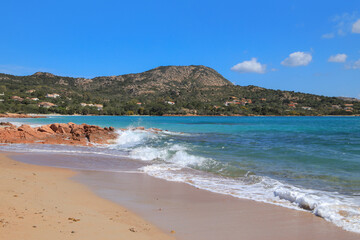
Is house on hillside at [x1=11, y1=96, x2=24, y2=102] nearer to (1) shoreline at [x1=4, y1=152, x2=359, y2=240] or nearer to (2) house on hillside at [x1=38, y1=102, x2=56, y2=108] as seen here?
(2) house on hillside at [x1=38, y1=102, x2=56, y2=108]

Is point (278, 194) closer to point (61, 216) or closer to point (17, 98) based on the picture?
point (61, 216)

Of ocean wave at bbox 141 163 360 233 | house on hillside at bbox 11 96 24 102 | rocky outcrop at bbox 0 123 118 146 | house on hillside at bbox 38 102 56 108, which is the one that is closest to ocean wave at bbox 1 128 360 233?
ocean wave at bbox 141 163 360 233

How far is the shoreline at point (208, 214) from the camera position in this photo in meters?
4.20

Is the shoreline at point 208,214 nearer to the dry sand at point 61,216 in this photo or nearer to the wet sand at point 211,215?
the wet sand at point 211,215

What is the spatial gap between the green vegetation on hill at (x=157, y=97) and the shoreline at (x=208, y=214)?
84.0 meters

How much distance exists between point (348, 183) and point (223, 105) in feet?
339

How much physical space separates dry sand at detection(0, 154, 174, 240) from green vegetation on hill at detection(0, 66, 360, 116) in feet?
274

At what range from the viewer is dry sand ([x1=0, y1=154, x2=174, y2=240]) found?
378 centimetres

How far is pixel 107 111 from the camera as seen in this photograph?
103 meters

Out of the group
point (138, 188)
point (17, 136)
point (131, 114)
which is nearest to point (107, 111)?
point (131, 114)

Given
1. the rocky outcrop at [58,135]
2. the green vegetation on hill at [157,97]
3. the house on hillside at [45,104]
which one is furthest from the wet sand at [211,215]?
the house on hillside at [45,104]

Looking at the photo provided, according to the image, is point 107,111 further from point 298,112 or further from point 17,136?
point 17,136

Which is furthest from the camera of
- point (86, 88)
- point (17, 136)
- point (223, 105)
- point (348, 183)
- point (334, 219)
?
point (86, 88)

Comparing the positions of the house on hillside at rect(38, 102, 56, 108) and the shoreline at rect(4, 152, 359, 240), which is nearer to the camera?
the shoreline at rect(4, 152, 359, 240)
